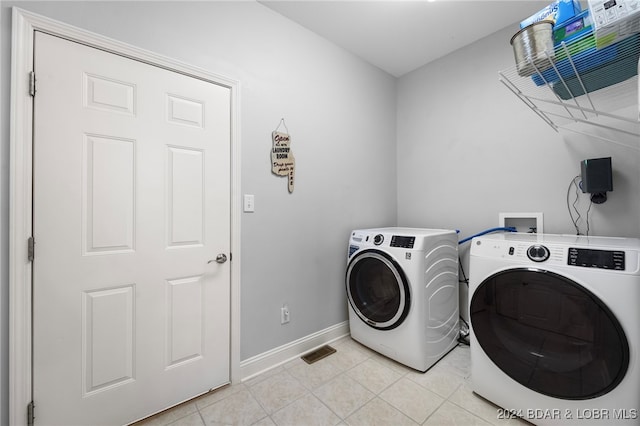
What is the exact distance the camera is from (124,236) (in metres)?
1.40

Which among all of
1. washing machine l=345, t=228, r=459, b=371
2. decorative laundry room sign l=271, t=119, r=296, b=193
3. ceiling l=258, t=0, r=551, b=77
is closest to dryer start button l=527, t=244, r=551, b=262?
washing machine l=345, t=228, r=459, b=371

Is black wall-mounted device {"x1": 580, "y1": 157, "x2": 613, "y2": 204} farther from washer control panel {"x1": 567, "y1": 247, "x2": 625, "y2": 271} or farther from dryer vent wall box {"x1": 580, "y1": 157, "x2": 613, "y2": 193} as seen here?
washer control panel {"x1": 567, "y1": 247, "x2": 625, "y2": 271}

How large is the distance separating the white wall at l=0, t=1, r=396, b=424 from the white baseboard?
0.05 meters

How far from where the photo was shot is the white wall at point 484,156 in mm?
1766

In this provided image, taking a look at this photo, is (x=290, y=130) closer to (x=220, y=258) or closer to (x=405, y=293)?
(x=220, y=258)

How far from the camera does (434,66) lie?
103 inches

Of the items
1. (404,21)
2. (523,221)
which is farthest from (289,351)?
(404,21)

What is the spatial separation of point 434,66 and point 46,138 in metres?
2.94

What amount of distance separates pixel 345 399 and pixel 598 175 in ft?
6.79

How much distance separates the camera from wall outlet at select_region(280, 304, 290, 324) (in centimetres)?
200

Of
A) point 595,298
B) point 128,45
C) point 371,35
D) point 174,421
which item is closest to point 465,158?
point 371,35

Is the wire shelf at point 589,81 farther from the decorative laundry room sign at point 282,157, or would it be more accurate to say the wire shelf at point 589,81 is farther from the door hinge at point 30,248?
the door hinge at point 30,248

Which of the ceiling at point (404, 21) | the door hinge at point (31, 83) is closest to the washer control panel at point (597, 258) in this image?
the ceiling at point (404, 21)

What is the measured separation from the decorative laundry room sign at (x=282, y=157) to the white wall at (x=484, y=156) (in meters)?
1.40
